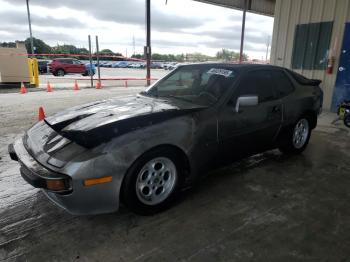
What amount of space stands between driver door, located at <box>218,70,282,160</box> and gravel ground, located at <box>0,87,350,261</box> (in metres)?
0.43

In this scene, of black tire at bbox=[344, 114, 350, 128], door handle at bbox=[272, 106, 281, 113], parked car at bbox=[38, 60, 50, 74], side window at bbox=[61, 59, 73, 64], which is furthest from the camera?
parked car at bbox=[38, 60, 50, 74]

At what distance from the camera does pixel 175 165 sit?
8.99ft

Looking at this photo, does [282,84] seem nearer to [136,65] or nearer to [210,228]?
[210,228]

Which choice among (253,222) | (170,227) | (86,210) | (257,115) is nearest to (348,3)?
(257,115)

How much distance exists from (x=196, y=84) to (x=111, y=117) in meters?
1.31

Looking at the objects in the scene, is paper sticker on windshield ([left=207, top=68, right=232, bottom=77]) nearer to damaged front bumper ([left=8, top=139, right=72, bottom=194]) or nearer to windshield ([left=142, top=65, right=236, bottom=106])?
windshield ([left=142, top=65, right=236, bottom=106])

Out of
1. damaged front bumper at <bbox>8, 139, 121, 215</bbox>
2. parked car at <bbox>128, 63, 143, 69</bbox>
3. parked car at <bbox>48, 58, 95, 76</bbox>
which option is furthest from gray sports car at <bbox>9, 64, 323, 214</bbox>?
parked car at <bbox>128, 63, 143, 69</bbox>

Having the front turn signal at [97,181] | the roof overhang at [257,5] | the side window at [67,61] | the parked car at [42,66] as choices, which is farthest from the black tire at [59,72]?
the front turn signal at [97,181]

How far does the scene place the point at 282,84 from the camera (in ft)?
A: 13.1

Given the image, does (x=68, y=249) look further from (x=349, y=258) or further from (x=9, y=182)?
(x=349, y=258)

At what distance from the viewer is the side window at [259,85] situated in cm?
336

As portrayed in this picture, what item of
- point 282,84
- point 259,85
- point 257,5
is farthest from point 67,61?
point 259,85

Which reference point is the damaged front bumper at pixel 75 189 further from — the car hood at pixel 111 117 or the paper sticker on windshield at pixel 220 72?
the paper sticker on windshield at pixel 220 72

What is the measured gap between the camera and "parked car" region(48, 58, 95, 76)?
75.8ft
